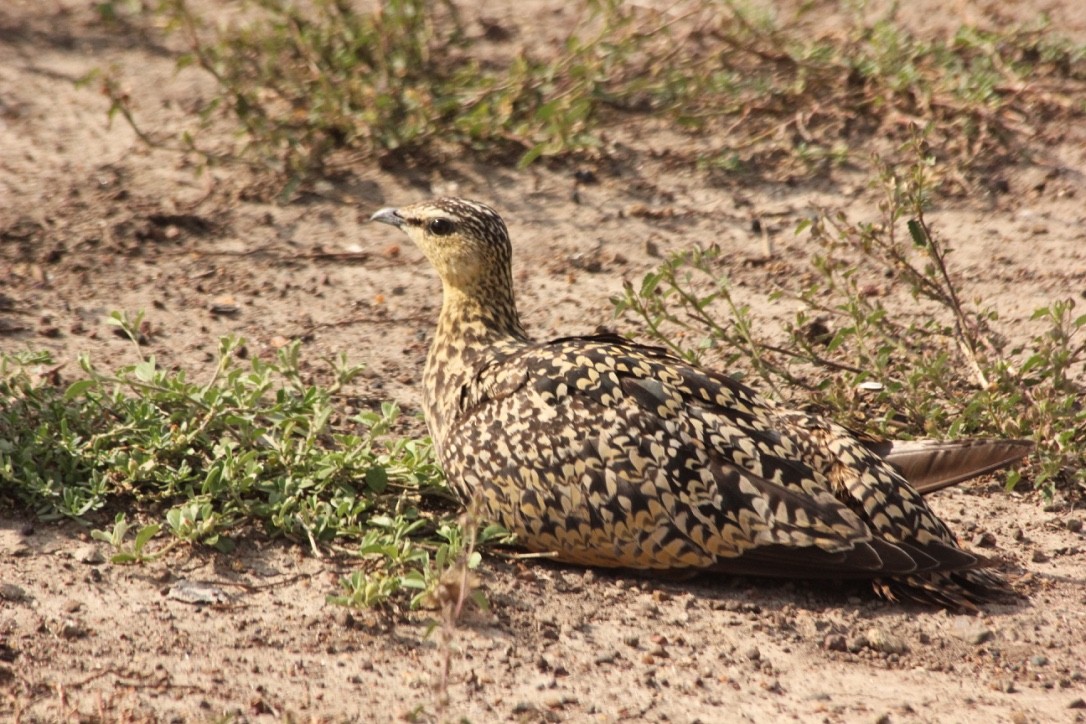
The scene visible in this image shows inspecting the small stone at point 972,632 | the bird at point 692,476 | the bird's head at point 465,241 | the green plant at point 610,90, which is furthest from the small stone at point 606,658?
the green plant at point 610,90

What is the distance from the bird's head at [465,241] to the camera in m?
5.91

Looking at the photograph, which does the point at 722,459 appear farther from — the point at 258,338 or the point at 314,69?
the point at 314,69

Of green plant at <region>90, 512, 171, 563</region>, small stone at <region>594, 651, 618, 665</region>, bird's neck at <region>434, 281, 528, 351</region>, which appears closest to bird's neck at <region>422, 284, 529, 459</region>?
bird's neck at <region>434, 281, 528, 351</region>

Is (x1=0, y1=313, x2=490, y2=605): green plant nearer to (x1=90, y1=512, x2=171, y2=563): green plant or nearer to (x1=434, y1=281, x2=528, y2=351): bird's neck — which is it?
(x1=90, y1=512, x2=171, y2=563): green plant

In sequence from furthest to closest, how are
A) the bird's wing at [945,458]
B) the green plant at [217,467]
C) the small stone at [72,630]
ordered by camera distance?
the bird's wing at [945,458], the green plant at [217,467], the small stone at [72,630]

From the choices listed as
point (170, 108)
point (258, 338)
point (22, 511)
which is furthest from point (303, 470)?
point (170, 108)

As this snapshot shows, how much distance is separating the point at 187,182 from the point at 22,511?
313 centimetres

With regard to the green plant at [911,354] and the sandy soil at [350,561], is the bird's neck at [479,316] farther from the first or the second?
the sandy soil at [350,561]

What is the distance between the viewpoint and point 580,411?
5.13 metres

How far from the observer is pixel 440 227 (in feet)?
19.6

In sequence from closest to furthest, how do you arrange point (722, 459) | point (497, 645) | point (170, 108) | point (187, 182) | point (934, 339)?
1. point (497, 645)
2. point (722, 459)
3. point (934, 339)
4. point (187, 182)
5. point (170, 108)

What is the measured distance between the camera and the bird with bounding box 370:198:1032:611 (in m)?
4.92

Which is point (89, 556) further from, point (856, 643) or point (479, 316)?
point (856, 643)

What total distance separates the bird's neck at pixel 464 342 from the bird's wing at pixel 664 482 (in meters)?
0.38
